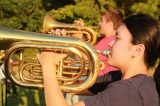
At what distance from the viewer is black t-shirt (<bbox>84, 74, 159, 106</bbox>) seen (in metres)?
2.23

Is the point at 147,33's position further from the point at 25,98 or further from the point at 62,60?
the point at 25,98

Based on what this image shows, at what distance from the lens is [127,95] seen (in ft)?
7.38

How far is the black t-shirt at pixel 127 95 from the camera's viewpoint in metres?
2.23

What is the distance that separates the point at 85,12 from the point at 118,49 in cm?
1369

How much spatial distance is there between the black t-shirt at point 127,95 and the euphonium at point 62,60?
0.94 ft

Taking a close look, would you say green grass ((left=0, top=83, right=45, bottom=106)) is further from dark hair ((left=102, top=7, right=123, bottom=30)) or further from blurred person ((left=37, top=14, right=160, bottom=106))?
blurred person ((left=37, top=14, right=160, bottom=106))

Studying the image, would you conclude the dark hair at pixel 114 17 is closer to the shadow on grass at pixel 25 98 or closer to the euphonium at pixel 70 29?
the euphonium at pixel 70 29

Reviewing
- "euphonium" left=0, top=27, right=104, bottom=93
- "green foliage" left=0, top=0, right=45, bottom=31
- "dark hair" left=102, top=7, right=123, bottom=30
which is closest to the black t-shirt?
"euphonium" left=0, top=27, right=104, bottom=93


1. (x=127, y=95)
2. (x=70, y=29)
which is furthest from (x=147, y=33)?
(x=70, y=29)

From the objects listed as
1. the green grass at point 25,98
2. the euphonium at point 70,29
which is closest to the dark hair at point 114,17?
the euphonium at point 70,29

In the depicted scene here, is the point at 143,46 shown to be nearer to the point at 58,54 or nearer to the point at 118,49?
the point at 118,49

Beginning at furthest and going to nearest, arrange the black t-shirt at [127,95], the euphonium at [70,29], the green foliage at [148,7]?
1. the green foliage at [148,7]
2. the euphonium at [70,29]
3. the black t-shirt at [127,95]

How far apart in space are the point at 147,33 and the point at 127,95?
38 centimetres

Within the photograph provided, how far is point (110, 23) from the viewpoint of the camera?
4855 mm
